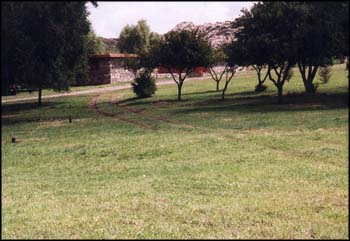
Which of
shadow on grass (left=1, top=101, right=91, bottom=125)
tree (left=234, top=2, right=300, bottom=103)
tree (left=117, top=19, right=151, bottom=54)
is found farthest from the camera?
tree (left=117, top=19, right=151, bottom=54)

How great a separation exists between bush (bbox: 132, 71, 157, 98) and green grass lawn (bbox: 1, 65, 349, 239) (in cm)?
1187

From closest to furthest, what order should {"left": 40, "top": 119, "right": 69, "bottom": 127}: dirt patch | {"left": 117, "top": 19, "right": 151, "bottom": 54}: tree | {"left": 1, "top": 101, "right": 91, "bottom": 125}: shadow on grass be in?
{"left": 40, "top": 119, "right": 69, "bottom": 127}: dirt patch
{"left": 1, "top": 101, "right": 91, "bottom": 125}: shadow on grass
{"left": 117, "top": 19, "right": 151, "bottom": 54}: tree

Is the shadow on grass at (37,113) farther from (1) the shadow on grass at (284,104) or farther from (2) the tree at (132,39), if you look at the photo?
(2) the tree at (132,39)

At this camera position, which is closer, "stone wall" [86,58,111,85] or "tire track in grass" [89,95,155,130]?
"tire track in grass" [89,95,155,130]

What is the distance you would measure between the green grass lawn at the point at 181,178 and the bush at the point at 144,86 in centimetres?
1187

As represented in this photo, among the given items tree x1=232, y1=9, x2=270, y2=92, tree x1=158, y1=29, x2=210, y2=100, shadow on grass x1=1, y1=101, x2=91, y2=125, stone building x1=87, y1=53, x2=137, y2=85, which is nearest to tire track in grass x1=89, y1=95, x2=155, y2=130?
shadow on grass x1=1, y1=101, x2=91, y2=125

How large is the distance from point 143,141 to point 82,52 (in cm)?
1217

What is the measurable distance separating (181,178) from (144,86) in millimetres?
21941

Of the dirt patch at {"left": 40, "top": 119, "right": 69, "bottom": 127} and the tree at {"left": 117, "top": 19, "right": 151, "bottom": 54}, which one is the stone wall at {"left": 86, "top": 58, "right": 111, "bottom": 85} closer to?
the tree at {"left": 117, "top": 19, "right": 151, "bottom": 54}

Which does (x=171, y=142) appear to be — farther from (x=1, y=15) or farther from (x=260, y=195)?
(x=1, y=15)

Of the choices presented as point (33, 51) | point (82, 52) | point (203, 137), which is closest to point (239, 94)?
point (82, 52)

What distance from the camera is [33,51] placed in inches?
703

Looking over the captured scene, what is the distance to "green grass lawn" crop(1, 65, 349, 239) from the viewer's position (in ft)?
16.9

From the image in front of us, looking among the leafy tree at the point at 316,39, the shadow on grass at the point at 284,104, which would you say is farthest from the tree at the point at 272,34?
the shadow on grass at the point at 284,104
